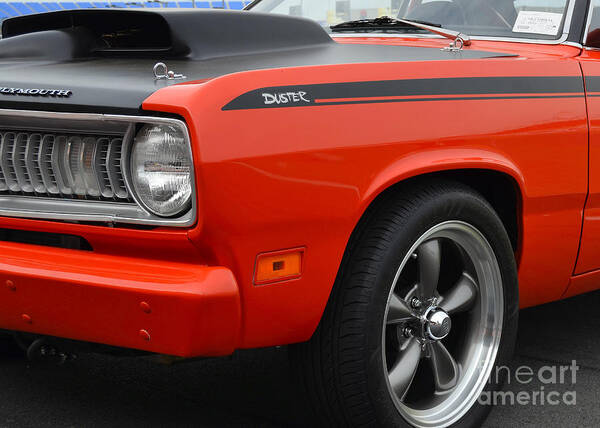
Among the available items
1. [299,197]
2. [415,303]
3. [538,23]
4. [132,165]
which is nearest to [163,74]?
[132,165]

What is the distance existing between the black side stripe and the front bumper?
1.43ft

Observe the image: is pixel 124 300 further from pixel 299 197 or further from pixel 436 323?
pixel 436 323

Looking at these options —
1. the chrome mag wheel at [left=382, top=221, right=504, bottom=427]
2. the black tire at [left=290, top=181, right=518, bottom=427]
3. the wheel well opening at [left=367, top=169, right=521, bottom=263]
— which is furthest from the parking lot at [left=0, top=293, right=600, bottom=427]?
the wheel well opening at [left=367, top=169, right=521, bottom=263]

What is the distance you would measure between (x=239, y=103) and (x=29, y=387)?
1.67 meters

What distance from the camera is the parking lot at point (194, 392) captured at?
2891 millimetres

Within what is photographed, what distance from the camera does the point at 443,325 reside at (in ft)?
8.85

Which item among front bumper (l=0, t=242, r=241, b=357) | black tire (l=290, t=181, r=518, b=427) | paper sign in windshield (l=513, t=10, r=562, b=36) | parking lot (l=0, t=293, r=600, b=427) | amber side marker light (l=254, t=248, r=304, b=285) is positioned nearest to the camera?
front bumper (l=0, t=242, r=241, b=357)

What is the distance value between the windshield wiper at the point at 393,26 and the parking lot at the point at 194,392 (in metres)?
1.32

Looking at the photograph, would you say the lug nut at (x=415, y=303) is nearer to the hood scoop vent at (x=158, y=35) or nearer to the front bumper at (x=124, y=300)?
the front bumper at (x=124, y=300)

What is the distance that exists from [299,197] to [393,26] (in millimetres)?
1568

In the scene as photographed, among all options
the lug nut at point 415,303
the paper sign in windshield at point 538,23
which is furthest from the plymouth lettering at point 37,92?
the paper sign in windshield at point 538,23

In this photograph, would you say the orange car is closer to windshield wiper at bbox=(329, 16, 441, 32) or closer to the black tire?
the black tire

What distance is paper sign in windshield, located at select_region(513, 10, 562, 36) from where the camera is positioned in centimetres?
328

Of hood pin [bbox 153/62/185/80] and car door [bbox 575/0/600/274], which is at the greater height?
hood pin [bbox 153/62/185/80]
